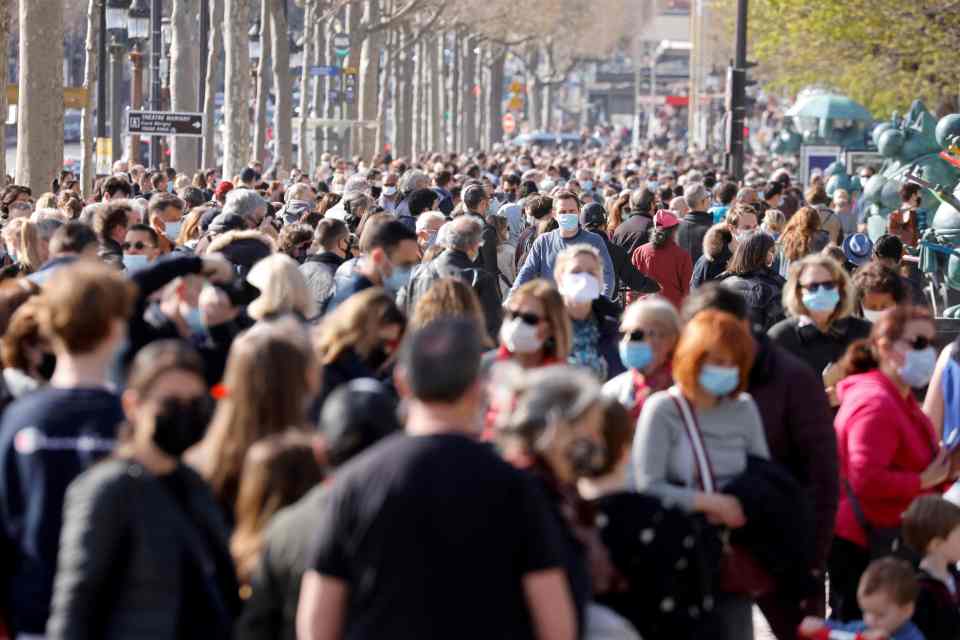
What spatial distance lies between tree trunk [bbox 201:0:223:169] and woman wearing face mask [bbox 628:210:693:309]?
17.7 meters

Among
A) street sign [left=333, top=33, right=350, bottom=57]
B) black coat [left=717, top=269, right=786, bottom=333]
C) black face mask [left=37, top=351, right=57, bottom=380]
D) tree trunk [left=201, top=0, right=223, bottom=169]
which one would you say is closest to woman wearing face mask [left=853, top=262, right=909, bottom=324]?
black coat [left=717, top=269, right=786, bottom=333]

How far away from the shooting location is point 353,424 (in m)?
4.98

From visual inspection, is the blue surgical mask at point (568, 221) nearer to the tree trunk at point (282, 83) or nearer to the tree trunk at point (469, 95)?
the tree trunk at point (282, 83)

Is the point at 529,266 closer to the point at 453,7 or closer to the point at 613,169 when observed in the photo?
the point at 613,169

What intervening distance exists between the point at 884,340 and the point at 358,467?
3.49 meters

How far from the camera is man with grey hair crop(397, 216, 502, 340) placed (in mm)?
10703

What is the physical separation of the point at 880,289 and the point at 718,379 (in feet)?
11.0

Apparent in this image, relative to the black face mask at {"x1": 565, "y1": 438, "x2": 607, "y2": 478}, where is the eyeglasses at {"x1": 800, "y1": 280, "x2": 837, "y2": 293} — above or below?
above

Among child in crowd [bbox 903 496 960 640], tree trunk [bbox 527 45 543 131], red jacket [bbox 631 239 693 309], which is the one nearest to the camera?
child in crowd [bbox 903 496 960 640]

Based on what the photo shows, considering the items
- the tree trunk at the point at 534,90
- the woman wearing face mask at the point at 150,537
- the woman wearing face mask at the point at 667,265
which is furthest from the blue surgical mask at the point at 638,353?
the tree trunk at the point at 534,90

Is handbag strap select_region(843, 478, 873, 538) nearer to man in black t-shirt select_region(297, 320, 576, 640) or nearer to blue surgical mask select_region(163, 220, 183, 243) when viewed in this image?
man in black t-shirt select_region(297, 320, 576, 640)

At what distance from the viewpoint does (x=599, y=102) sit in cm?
15862

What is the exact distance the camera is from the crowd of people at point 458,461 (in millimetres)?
4543

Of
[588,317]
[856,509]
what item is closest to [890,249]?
[588,317]
